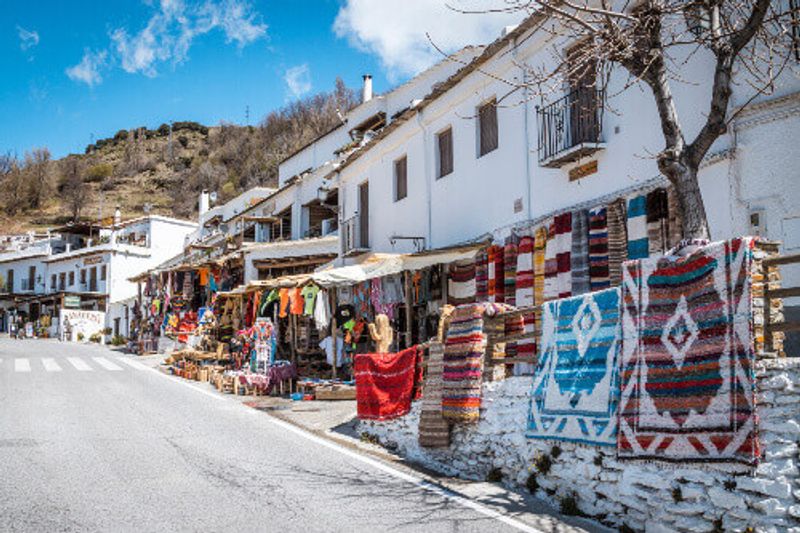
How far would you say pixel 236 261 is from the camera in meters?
32.1

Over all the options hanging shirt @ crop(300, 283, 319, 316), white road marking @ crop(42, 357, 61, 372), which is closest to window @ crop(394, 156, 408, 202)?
hanging shirt @ crop(300, 283, 319, 316)

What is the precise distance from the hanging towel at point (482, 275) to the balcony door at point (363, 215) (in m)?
7.66

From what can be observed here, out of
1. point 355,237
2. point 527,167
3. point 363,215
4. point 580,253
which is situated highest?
point 363,215

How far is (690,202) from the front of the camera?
6848mm

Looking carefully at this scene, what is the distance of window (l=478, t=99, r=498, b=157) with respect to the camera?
15.1 m

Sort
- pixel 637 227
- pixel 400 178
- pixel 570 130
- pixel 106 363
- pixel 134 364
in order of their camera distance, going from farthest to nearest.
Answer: pixel 134 364 < pixel 106 363 < pixel 400 178 < pixel 570 130 < pixel 637 227

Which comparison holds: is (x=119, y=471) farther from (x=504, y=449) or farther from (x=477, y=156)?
(x=477, y=156)

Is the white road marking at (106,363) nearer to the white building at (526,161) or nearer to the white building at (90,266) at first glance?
the white building at (526,161)

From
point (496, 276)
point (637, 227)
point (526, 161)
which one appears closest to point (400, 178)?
point (526, 161)

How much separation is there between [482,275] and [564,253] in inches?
96.2

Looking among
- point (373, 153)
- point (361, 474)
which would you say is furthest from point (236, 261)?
point (361, 474)

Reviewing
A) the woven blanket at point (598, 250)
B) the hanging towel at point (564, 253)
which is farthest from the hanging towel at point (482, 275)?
the woven blanket at point (598, 250)

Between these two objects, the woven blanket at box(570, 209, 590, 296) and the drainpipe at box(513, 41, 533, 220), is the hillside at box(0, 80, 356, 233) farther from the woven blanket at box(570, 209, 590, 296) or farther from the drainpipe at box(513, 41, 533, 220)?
the woven blanket at box(570, 209, 590, 296)

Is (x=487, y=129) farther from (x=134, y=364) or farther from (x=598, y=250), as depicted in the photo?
(x=134, y=364)
